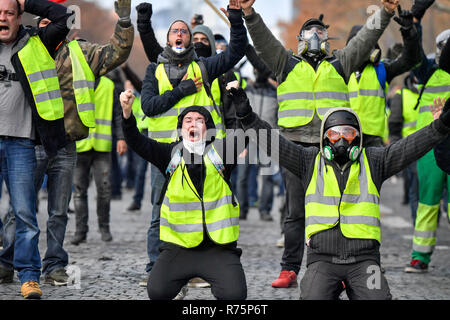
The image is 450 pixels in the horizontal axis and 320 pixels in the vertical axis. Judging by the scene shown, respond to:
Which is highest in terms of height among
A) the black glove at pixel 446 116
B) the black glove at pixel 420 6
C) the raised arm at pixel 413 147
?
the black glove at pixel 420 6

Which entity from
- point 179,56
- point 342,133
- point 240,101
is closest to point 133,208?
point 179,56

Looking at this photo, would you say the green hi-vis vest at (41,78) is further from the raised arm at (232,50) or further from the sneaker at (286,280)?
the sneaker at (286,280)

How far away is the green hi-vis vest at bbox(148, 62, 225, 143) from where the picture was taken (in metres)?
6.81

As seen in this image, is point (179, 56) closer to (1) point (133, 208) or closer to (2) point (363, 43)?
(2) point (363, 43)

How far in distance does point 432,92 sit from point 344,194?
311 cm

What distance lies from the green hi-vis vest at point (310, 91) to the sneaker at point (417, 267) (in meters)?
2.00

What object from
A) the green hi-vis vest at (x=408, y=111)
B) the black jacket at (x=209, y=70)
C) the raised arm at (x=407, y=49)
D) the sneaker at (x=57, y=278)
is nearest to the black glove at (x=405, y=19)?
the raised arm at (x=407, y=49)

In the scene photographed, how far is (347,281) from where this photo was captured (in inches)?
209

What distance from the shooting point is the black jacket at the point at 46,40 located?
6.17m

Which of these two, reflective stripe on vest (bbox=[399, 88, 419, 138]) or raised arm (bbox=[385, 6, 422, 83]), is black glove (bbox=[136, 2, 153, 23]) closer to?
raised arm (bbox=[385, 6, 422, 83])

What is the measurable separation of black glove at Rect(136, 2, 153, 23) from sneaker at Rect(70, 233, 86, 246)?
10.4ft

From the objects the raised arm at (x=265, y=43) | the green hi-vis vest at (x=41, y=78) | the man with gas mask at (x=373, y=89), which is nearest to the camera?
the green hi-vis vest at (x=41, y=78)
